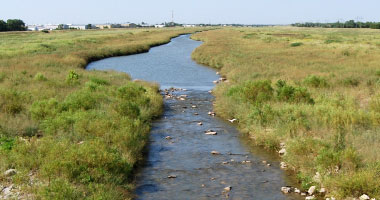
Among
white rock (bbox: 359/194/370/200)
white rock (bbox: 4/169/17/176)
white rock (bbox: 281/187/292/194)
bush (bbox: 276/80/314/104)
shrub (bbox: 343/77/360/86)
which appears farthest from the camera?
shrub (bbox: 343/77/360/86)

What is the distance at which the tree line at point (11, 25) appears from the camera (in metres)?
121

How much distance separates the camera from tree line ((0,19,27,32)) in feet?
397

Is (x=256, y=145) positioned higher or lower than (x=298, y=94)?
lower

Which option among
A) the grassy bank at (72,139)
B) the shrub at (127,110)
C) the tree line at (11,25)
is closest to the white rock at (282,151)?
Result: the grassy bank at (72,139)

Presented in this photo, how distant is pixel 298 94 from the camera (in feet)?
56.7

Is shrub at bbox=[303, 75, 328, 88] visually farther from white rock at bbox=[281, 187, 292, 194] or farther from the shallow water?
white rock at bbox=[281, 187, 292, 194]

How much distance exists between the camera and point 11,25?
414 feet

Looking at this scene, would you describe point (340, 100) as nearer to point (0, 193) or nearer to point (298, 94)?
point (298, 94)

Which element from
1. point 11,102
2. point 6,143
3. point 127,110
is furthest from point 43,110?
point 6,143

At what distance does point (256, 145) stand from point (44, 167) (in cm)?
747

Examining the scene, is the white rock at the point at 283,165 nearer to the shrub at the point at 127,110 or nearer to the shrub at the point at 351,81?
the shrub at the point at 127,110

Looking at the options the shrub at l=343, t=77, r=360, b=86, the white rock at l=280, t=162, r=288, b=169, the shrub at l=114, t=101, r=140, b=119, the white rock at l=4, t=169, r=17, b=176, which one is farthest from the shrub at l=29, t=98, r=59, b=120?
the shrub at l=343, t=77, r=360, b=86

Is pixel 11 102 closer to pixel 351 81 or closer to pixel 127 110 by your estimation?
pixel 127 110

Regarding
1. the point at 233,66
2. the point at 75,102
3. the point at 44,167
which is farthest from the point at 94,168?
the point at 233,66
